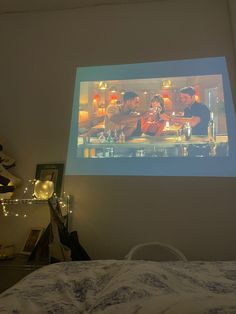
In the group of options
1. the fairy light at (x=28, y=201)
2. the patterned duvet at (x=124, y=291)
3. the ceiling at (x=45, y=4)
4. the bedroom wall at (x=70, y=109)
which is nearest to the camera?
the patterned duvet at (x=124, y=291)

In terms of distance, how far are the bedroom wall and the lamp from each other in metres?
0.18

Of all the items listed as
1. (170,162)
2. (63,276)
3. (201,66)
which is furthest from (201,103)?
(63,276)

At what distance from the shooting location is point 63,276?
45.8 inches

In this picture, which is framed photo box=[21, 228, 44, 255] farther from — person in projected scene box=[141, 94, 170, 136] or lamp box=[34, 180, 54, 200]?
person in projected scene box=[141, 94, 170, 136]

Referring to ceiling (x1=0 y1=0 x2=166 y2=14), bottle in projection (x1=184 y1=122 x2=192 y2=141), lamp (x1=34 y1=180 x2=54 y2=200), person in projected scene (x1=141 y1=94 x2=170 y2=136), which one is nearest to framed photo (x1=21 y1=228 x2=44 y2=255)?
lamp (x1=34 y1=180 x2=54 y2=200)

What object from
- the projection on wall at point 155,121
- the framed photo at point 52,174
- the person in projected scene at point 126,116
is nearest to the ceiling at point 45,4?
the projection on wall at point 155,121

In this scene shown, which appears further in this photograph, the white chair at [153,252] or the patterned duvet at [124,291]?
the white chair at [153,252]

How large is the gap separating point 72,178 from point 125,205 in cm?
49

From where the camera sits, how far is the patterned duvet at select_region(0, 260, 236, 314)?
2.17ft

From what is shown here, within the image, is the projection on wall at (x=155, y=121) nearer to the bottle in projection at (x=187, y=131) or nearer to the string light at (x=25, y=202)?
the bottle in projection at (x=187, y=131)

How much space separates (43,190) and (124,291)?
1.35m

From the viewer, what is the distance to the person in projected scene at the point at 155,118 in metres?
2.14

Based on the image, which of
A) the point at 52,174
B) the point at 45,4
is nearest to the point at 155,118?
the point at 52,174

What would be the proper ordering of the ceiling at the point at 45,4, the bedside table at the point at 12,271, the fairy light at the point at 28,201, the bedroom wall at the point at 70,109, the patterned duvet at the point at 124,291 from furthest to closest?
the ceiling at the point at 45,4 → the fairy light at the point at 28,201 → the bedroom wall at the point at 70,109 → the bedside table at the point at 12,271 → the patterned duvet at the point at 124,291
